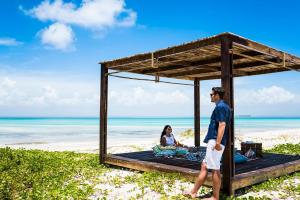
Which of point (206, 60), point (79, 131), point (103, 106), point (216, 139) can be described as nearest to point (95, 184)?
point (103, 106)

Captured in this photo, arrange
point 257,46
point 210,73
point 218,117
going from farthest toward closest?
point 210,73 → point 257,46 → point 218,117

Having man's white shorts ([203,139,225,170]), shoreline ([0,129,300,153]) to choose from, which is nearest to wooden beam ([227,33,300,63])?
man's white shorts ([203,139,225,170])

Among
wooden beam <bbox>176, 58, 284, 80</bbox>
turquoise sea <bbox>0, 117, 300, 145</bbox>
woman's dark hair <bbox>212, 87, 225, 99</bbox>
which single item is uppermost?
wooden beam <bbox>176, 58, 284, 80</bbox>

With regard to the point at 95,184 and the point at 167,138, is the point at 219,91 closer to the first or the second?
the point at 95,184

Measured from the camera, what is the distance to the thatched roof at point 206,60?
705 centimetres

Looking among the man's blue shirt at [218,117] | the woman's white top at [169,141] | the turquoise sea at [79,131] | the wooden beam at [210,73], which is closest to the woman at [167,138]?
the woman's white top at [169,141]

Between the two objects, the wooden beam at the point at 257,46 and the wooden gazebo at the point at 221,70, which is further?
the wooden beam at the point at 257,46

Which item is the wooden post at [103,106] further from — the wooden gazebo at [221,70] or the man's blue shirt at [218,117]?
the man's blue shirt at [218,117]

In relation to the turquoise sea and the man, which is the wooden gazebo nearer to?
the man

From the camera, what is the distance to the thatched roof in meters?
7.05

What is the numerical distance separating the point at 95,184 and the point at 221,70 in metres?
3.86

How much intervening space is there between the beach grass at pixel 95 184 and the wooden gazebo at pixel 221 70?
9.6 inches

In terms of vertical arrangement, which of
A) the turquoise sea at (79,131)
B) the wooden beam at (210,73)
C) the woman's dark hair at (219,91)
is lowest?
the turquoise sea at (79,131)

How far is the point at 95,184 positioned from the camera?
24.2ft
